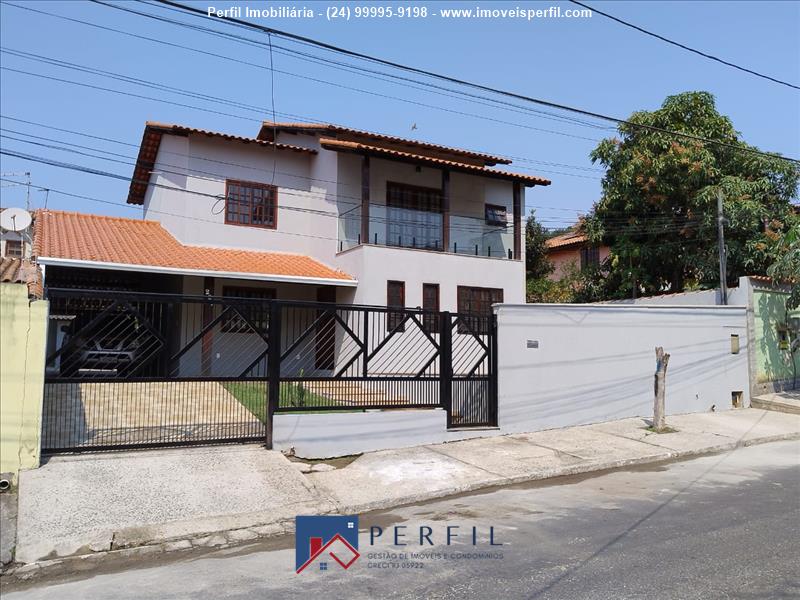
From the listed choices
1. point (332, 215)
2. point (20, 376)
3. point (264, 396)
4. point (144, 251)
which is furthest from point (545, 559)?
point (332, 215)

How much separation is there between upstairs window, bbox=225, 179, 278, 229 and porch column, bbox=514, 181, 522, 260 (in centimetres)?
726

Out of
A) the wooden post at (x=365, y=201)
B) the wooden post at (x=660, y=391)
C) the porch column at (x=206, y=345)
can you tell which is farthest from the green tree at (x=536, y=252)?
the porch column at (x=206, y=345)

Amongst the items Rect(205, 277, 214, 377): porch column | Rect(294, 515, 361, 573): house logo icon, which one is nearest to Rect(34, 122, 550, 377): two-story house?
Rect(205, 277, 214, 377): porch column

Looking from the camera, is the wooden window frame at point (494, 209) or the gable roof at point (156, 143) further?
the wooden window frame at point (494, 209)

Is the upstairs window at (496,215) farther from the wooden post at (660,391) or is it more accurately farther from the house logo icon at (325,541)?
the house logo icon at (325,541)

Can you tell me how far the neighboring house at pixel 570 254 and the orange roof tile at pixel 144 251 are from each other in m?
12.7

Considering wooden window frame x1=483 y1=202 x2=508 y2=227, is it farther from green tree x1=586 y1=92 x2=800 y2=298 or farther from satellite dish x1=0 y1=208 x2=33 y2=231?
satellite dish x1=0 y1=208 x2=33 y2=231

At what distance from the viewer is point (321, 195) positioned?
18.0 metres

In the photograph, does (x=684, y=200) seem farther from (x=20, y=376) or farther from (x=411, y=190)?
(x=20, y=376)

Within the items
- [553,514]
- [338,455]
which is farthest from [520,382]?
[553,514]

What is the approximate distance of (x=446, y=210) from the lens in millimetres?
17500

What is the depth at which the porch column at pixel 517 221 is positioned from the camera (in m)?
18.8

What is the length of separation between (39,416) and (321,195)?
467 inches

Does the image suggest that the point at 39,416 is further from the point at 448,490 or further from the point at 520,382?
the point at 520,382
